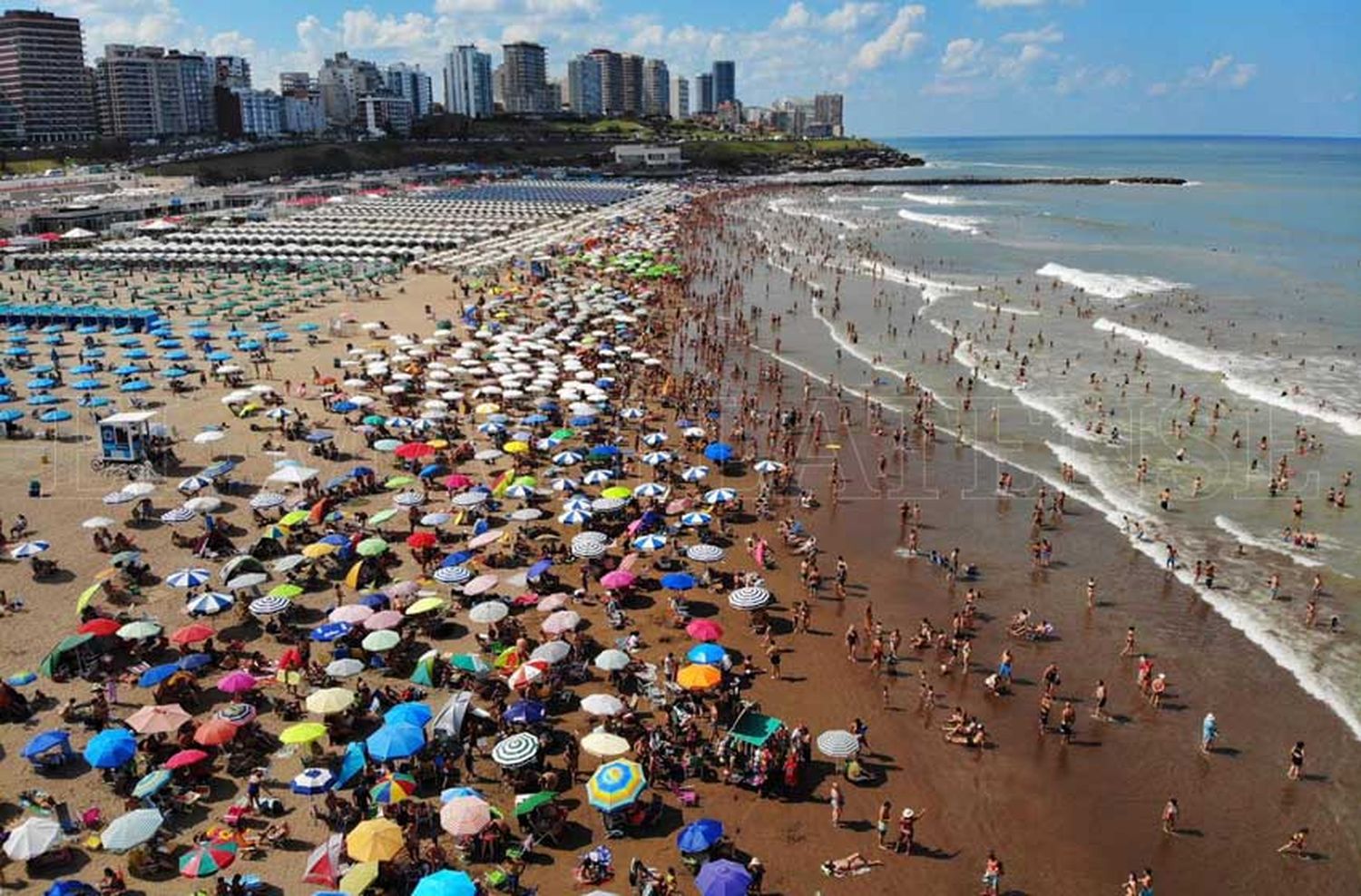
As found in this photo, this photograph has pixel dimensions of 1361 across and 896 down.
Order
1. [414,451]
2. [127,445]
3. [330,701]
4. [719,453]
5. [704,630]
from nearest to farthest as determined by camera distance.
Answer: [330,701]
[704,630]
[127,445]
[414,451]
[719,453]

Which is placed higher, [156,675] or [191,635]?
[191,635]

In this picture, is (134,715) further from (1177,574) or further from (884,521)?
(1177,574)

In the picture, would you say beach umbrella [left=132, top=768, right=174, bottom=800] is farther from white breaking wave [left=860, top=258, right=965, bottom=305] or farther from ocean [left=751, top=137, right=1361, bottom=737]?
white breaking wave [left=860, top=258, right=965, bottom=305]

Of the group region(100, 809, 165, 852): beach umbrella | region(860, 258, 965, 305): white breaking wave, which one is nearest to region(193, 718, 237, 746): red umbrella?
region(100, 809, 165, 852): beach umbrella

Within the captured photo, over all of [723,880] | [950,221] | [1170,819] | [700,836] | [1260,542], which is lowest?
[1170,819]

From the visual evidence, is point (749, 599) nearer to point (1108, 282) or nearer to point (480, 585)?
point (480, 585)

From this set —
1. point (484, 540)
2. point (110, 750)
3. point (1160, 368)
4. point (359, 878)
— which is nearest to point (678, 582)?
point (484, 540)

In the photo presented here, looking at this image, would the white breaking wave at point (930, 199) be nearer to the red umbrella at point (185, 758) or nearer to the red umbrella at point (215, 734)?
the red umbrella at point (215, 734)
